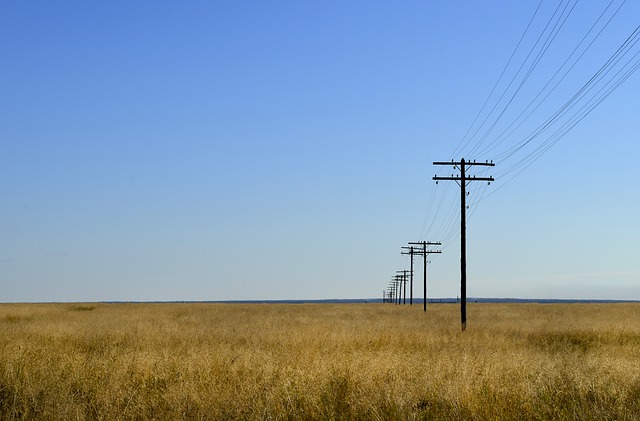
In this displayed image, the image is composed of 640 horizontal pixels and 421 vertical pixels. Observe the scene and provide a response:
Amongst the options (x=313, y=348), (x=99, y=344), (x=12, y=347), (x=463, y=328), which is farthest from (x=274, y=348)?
(x=463, y=328)

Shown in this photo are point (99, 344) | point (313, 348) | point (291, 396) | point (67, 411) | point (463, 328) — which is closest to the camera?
point (67, 411)

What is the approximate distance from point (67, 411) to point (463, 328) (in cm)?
2215

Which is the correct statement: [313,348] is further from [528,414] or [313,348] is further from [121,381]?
[528,414]

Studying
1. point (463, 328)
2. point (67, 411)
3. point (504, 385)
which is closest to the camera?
point (67, 411)

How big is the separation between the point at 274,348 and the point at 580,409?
9.68 metres

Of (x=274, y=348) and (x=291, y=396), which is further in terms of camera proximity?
(x=274, y=348)

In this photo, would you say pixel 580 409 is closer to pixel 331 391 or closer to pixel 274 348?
pixel 331 391

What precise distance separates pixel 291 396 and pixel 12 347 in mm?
7842

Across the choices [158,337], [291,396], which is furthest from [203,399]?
[158,337]

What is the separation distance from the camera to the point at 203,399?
925 cm

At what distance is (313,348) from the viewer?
16.4 m

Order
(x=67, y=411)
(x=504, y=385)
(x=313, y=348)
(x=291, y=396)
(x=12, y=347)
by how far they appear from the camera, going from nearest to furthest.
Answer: (x=67, y=411) < (x=291, y=396) < (x=504, y=385) < (x=12, y=347) < (x=313, y=348)

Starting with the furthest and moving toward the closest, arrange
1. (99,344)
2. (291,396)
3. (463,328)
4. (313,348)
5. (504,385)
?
(463,328), (99,344), (313,348), (504,385), (291,396)

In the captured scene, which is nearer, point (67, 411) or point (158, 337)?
point (67, 411)
